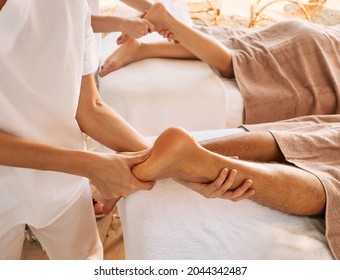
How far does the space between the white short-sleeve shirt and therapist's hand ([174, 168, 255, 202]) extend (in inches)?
12.9

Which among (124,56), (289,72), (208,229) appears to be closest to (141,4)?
(124,56)

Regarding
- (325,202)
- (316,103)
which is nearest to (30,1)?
(325,202)

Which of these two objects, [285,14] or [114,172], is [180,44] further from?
[285,14]

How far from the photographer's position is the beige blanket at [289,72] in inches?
57.8

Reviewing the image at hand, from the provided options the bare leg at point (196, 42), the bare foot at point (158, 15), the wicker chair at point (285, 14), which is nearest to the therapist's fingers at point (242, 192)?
the bare leg at point (196, 42)

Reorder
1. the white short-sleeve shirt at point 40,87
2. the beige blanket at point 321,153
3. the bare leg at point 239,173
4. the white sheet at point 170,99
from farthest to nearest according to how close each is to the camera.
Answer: the white sheet at point 170,99 < the beige blanket at point 321,153 < the bare leg at point 239,173 < the white short-sleeve shirt at point 40,87

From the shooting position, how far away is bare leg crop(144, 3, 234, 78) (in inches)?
60.4

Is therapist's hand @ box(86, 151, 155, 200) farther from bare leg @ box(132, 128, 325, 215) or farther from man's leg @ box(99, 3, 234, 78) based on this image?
man's leg @ box(99, 3, 234, 78)

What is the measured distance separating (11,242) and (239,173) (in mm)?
570

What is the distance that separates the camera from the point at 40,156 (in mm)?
758

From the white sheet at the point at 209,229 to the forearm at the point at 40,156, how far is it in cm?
22

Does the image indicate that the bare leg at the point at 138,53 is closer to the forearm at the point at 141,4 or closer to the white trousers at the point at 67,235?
the forearm at the point at 141,4
